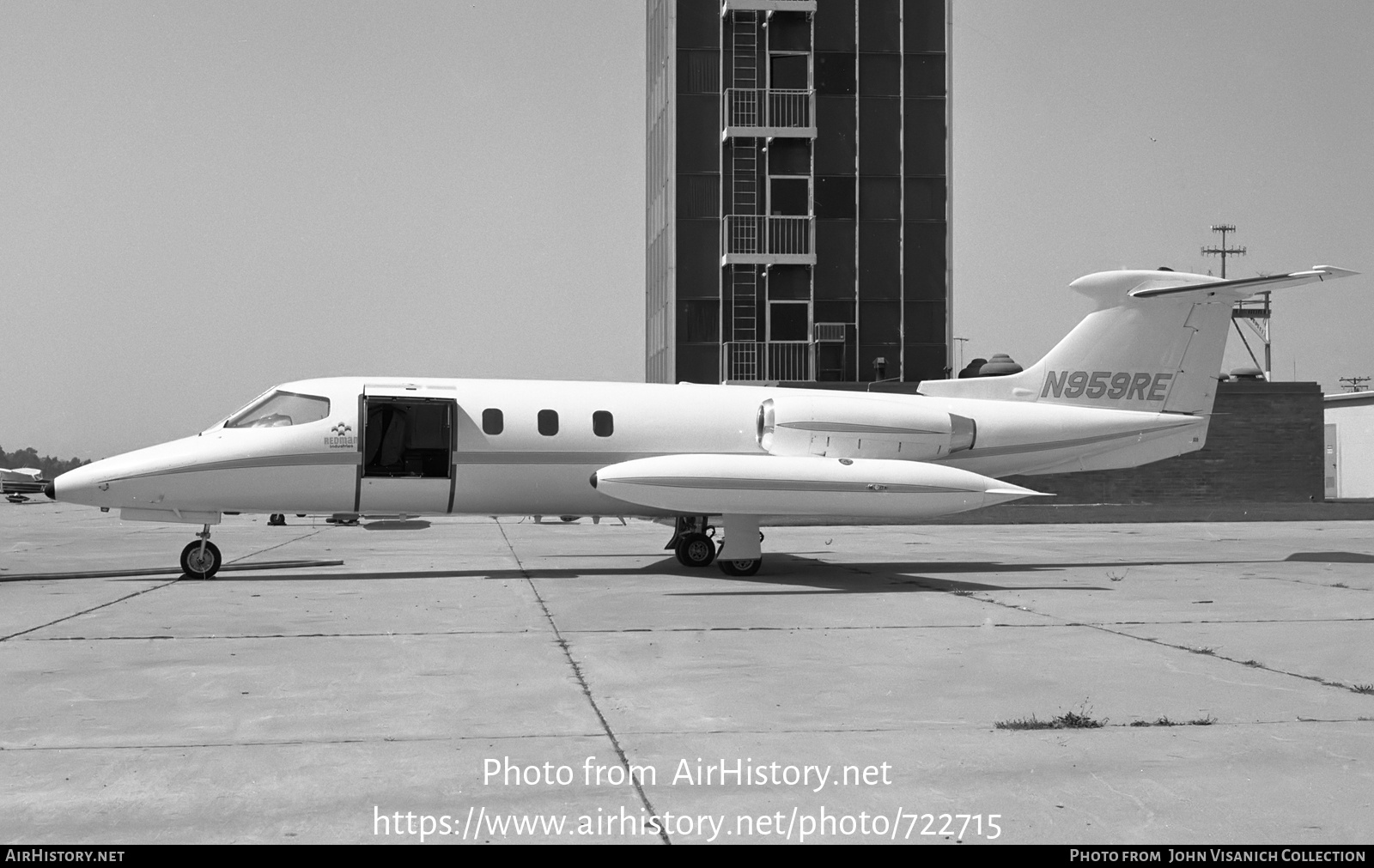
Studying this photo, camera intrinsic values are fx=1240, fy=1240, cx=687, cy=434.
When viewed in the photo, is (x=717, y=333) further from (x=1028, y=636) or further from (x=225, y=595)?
(x=1028, y=636)

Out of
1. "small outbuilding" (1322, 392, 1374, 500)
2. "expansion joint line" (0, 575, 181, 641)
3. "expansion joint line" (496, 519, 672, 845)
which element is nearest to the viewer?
"expansion joint line" (496, 519, 672, 845)

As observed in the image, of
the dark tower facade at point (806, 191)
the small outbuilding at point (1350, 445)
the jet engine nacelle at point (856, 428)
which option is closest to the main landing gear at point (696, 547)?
the jet engine nacelle at point (856, 428)

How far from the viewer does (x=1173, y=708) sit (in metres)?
7.46

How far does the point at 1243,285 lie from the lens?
18.4m

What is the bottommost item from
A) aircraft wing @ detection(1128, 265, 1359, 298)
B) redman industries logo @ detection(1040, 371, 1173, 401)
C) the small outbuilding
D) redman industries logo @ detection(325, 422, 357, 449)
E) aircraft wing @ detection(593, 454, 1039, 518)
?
the small outbuilding

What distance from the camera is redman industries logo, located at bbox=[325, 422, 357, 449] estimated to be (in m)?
16.0

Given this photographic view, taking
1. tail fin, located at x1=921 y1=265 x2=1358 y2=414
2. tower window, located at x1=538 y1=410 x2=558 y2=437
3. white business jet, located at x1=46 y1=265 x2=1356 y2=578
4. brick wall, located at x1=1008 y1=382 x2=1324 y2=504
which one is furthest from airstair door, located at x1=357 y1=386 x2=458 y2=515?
brick wall, located at x1=1008 y1=382 x2=1324 y2=504

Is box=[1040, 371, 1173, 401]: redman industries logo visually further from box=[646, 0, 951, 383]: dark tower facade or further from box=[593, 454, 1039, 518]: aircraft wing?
box=[646, 0, 951, 383]: dark tower facade

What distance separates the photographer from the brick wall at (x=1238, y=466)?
118 ft

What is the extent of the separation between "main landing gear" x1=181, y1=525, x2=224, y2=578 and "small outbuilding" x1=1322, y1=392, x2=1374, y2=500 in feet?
156

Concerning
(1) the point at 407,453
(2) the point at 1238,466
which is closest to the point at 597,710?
(1) the point at 407,453

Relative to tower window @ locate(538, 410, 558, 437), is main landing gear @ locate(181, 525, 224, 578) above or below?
below

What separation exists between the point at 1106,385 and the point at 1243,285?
2.43m

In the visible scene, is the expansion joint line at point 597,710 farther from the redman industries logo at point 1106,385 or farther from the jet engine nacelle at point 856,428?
the redman industries logo at point 1106,385
